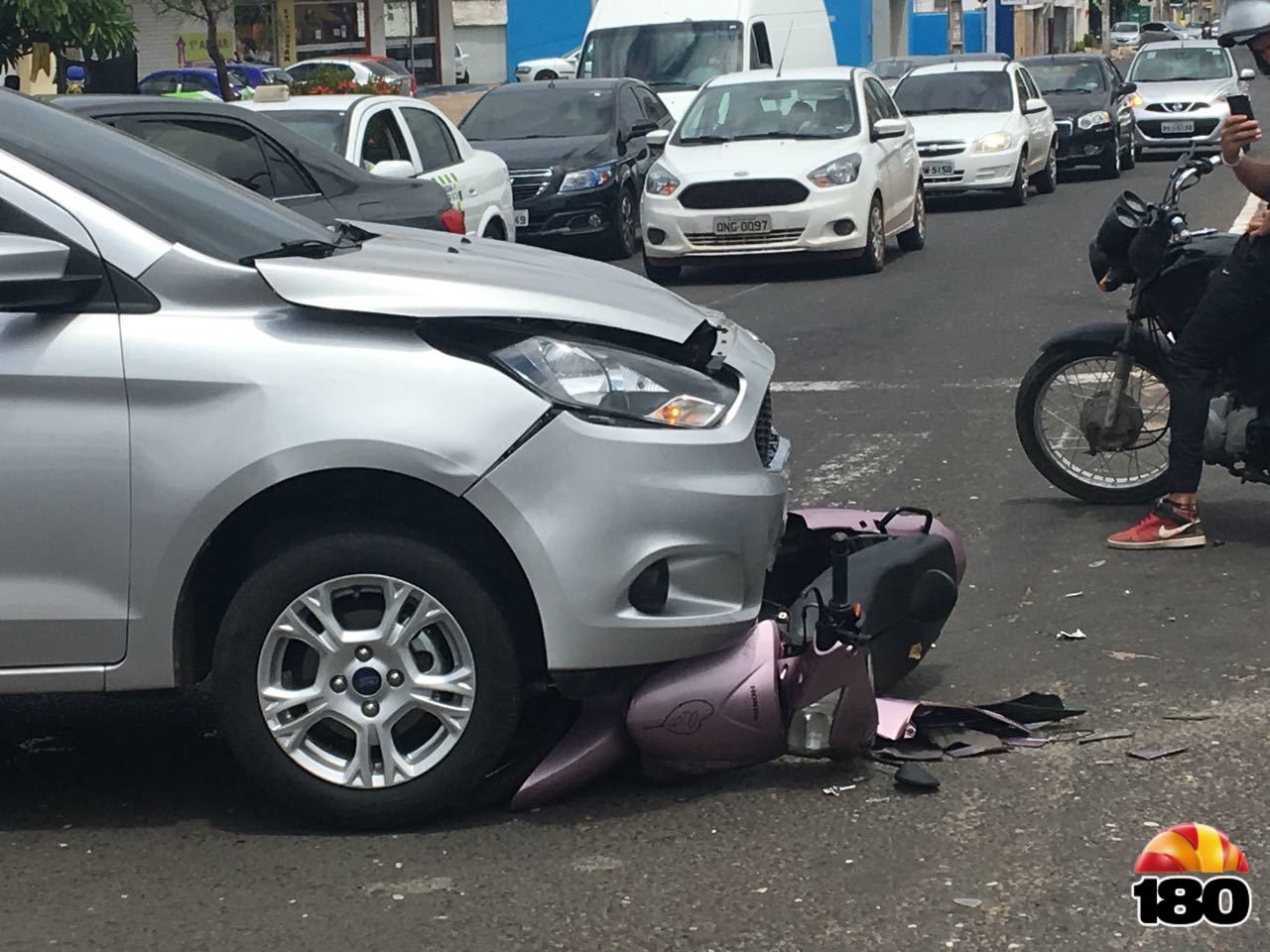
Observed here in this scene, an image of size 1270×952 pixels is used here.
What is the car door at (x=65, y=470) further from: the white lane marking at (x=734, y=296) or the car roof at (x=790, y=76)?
the car roof at (x=790, y=76)

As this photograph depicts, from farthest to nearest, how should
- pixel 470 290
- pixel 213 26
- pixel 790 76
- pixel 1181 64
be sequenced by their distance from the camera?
pixel 1181 64 < pixel 213 26 < pixel 790 76 < pixel 470 290

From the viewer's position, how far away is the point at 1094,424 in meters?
7.55

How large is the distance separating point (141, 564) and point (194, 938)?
870 millimetres

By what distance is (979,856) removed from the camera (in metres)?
4.32

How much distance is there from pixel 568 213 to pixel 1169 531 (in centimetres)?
1178

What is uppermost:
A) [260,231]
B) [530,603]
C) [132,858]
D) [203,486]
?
[260,231]

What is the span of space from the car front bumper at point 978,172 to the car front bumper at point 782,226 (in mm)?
6639

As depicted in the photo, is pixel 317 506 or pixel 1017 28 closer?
pixel 317 506

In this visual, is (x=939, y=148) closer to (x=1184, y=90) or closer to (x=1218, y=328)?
(x=1184, y=90)

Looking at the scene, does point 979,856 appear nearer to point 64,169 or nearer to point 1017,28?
point 64,169

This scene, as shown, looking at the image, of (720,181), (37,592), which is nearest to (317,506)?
(37,592)

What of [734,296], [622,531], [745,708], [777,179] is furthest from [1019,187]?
[622,531]

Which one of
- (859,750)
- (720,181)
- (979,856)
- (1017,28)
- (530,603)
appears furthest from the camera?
(1017,28)

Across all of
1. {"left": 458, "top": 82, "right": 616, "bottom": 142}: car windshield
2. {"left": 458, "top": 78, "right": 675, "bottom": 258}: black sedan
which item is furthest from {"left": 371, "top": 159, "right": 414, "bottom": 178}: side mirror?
{"left": 458, "top": 82, "right": 616, "bottom": 142}: car windshield
